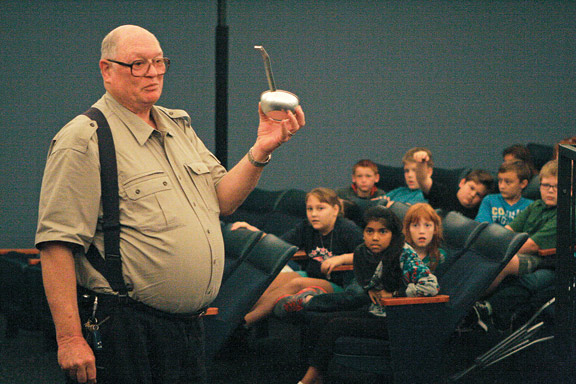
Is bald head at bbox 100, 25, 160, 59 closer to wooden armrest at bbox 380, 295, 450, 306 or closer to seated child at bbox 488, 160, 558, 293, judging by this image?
wooden armrest at bbox 380, 295, 450, 306

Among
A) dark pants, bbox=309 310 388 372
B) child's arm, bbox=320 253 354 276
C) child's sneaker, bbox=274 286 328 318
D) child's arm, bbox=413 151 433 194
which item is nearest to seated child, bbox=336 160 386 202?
child's arm, bbox=413 151 433 194

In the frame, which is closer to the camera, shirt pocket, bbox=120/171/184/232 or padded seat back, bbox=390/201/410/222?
shirt pocket, bbox=120/171/184/232

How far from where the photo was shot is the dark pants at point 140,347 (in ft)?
5.18

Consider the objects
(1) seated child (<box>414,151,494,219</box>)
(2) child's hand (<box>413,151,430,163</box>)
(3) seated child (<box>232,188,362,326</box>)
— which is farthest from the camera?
(2) child's hand (<box>413,151,430,163</box>)

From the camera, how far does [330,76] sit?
22.0 feet

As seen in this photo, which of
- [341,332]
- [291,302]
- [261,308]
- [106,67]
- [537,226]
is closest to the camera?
[106,67]

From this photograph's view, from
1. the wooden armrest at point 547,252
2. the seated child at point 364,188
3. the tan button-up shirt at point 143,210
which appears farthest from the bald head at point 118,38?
the seated child at point 364,188

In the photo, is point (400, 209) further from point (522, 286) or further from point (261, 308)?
point (261, 308)

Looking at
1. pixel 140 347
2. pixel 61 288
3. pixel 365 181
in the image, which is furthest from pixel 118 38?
pixel 365 181

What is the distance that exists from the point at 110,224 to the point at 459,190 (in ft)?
11.6

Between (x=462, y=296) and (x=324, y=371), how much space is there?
667 millimetres

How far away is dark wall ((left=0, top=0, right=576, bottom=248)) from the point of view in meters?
5.83

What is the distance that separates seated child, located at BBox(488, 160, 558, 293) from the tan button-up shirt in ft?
7.37

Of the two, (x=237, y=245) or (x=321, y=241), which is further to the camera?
(x=321, y=241)
